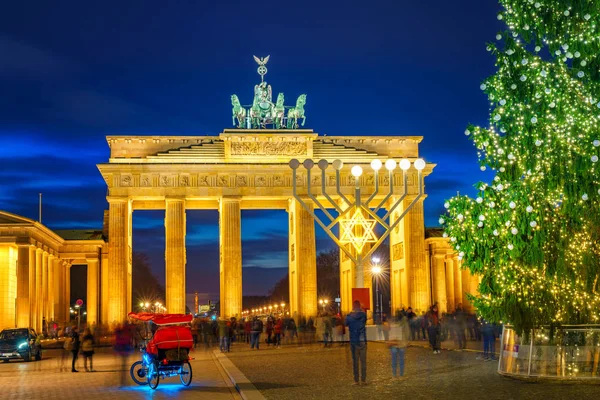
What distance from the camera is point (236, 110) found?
76.9m

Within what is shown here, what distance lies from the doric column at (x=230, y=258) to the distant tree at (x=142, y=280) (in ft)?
272

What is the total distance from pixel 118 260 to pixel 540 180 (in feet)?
178

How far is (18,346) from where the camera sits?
1690 inches

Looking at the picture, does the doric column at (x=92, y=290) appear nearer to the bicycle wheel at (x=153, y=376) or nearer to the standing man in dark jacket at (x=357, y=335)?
the bicycle wheel at (x=153, y=376)

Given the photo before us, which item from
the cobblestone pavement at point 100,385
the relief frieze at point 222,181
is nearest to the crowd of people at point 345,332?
the cobblestone pavement at point 100,385

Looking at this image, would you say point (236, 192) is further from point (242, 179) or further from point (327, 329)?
point (327, 329)

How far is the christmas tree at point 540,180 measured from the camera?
21.2m

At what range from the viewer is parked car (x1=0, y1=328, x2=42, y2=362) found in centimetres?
4281

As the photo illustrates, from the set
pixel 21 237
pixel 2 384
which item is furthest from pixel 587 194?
pixel 21 237

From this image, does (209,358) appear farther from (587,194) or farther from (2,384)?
(587,194)

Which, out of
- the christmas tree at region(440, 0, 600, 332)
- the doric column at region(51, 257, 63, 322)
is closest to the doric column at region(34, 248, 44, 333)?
the doric column at region(51, 257, 63, 322)

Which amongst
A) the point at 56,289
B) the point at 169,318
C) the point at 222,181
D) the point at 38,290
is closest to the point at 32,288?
the point at 38,290

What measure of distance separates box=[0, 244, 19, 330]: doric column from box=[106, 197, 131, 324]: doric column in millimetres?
7146

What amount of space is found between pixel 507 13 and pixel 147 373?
13130mm
